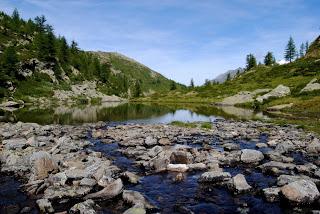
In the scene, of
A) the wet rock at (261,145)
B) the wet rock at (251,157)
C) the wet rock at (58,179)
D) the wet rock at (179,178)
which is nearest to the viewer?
the wet rock at (58,179)

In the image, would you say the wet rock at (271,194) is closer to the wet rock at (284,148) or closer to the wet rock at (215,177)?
the wet rock at (215,177)

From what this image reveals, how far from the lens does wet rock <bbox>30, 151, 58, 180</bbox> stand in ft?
75.2

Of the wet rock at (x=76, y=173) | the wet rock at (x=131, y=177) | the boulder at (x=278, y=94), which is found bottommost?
the wet rock at (x=131, y=177)

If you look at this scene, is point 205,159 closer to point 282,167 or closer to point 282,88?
point 282,167

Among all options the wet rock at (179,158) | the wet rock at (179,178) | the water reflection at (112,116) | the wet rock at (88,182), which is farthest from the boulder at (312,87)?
the wet rock at (88,182)

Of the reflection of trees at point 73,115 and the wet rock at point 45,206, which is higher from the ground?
the reflection of trees at point 73,115

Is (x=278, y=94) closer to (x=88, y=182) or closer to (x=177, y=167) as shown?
(x=177, y=167)

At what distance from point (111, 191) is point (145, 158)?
29.6ft

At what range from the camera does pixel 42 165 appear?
2352 cm

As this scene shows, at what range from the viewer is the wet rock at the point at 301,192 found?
18.8 metres

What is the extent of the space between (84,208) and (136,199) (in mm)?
3011

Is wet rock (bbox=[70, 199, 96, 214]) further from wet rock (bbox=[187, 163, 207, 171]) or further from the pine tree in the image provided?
the pine tree

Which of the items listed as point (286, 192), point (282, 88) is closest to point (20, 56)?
point (282, 88)

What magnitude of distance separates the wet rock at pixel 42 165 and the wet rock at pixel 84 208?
19.6 feet
